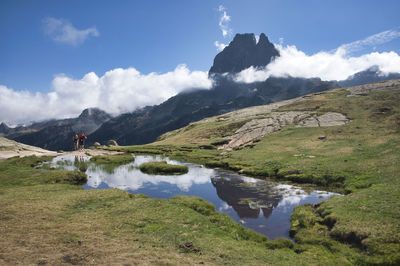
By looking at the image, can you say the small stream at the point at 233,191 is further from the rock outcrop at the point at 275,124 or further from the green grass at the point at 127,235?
the rock outcrop at the point at 275,124

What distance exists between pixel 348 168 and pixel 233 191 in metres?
22.9

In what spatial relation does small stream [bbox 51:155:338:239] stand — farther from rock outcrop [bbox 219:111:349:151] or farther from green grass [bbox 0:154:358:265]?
rock outcrop [bbox 219:111:349:151]

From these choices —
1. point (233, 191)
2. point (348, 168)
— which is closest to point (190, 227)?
point (233, 191)

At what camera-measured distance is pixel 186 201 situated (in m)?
31.7

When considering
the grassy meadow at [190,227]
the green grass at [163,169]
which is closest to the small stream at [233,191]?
the green grass at [163,169]

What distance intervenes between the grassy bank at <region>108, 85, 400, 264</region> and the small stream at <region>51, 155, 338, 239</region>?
10.0ft

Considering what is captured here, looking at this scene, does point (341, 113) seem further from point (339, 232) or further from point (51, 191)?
point (51, 191)

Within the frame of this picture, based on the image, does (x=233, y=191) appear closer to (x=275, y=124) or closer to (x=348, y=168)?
(x=348, y=168)

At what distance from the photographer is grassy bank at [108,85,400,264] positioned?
21.1 m

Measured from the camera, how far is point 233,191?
4216 centimetres

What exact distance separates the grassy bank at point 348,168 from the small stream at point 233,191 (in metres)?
3.06

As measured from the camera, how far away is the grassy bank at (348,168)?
69.3 feet

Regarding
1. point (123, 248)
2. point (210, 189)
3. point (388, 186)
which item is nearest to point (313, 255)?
point (123, 248)

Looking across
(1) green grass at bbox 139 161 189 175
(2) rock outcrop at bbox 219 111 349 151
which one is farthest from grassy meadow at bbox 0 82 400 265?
(2) rock outcrop at bbox 219 111 349 151
